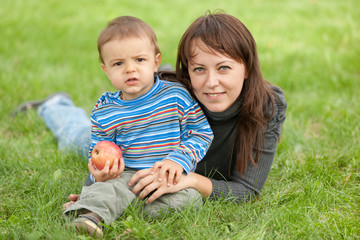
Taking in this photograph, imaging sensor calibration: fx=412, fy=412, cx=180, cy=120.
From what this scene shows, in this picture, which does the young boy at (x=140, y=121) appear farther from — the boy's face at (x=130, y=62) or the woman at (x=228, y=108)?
the woman at (x=228, y=108)

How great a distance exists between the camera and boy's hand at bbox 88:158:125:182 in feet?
8.15

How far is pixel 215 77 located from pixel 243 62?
0.77 ft

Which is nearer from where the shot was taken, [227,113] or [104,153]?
[104,153]

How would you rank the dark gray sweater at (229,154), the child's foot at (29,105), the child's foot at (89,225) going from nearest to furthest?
the child's foot at (89,225)
the dark gray sweater at (229,154)
the child's foot at (29,105)

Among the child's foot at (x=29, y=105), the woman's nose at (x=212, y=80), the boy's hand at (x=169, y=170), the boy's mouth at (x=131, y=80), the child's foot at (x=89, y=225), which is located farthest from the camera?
the child's foot at (x=29, y=105)

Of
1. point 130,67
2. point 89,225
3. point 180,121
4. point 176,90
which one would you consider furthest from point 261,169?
point 89,225

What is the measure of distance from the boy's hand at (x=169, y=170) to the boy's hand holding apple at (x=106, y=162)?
8.6 inches

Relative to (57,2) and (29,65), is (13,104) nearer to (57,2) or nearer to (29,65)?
(29,65)

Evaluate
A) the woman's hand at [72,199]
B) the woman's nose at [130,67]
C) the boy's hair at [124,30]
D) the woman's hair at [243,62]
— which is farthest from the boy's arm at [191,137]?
the woman's hand at [72,199]

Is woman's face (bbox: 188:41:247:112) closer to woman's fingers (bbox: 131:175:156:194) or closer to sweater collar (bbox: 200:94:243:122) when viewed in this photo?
sweater collar (bbox: 200:94:243:122)

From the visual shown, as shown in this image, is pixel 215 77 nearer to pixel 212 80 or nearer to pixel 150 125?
pixel 212 80

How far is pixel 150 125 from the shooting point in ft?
8.83

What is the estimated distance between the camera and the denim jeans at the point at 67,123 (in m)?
3.84

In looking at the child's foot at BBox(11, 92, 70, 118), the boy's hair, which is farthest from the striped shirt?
the child's foot at BBox(11, 92, 70, 118)
